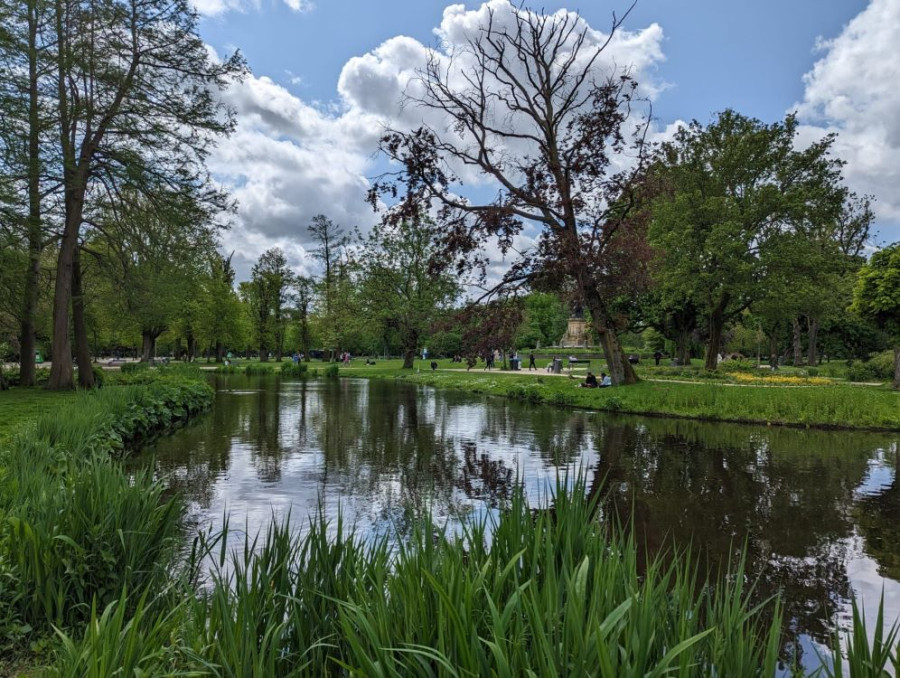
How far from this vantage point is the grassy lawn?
399 inches

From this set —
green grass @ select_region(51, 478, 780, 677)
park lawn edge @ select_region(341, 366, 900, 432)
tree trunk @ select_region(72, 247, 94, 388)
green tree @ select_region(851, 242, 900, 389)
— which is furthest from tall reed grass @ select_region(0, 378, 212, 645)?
green tree @ select_region(851, 242, 900, 389)

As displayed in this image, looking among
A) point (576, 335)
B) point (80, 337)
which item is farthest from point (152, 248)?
point (576, 335)

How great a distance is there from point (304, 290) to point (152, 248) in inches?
1707

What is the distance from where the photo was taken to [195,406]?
1942 centimetres

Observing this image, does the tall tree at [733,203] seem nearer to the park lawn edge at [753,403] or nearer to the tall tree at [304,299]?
the park lawn edge at [753,403]

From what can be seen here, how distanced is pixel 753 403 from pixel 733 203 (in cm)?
1654

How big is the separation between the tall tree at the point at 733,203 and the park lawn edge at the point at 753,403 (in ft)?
35.4

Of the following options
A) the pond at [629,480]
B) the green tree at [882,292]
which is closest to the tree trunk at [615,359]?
the pond at [629,480]

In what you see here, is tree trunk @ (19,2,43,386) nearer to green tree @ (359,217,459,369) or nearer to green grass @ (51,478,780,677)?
green grass @ (51,478,780,677)

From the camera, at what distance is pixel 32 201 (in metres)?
16.8

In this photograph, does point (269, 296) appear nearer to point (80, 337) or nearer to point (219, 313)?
point (219, 313)

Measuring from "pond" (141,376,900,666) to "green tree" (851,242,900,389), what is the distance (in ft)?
24.9

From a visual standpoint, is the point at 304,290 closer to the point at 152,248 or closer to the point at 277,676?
the point at 152,248

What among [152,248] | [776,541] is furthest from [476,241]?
[776,541]
